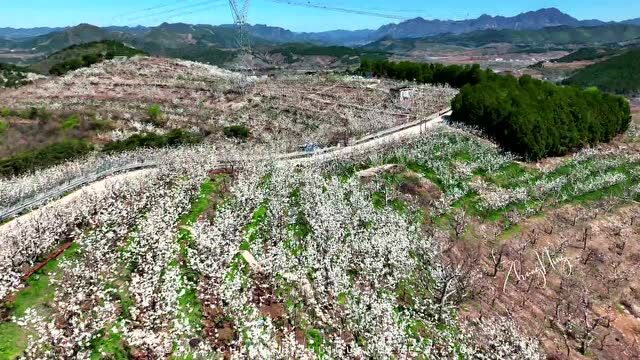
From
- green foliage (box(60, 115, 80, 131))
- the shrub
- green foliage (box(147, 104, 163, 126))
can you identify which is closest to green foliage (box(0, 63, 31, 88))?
green foliage (box(60, 115, 80, 131))

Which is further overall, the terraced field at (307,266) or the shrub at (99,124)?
the shrub at (99,124)

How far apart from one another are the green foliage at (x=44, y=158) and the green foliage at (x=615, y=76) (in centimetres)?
15528

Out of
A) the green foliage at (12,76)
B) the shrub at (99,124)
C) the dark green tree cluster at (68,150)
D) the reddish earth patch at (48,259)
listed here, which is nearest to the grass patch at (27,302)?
the reddish earth patch at (48,259)

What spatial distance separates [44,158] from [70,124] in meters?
14.9

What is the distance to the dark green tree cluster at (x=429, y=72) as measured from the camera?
93.2 m

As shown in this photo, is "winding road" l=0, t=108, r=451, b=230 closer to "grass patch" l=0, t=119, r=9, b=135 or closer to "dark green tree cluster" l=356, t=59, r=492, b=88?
"dark green tree cluster" l=356, t=59, r=492, b=88

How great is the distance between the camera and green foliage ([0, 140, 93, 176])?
1893 inches

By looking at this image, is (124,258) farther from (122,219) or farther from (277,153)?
(277,153)

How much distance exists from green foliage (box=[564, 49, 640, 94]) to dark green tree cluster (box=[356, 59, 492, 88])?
8309cm

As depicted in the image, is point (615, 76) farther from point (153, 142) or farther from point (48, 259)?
point (48, 259)

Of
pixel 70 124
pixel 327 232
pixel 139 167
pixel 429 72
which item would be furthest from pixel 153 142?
pixel 429 72

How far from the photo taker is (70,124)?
63750 mm

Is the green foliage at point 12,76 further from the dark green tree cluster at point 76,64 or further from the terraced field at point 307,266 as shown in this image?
the terraced field at point 307,266

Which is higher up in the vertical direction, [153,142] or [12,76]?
[12,76]
